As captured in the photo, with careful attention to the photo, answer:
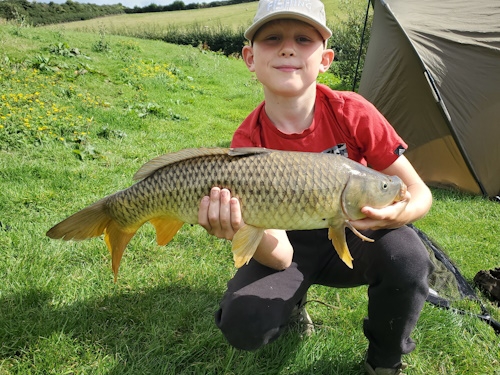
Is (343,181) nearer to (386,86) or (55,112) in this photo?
(386,86)

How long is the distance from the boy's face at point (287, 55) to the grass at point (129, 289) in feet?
3.37

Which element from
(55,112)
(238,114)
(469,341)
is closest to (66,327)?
(469,341)

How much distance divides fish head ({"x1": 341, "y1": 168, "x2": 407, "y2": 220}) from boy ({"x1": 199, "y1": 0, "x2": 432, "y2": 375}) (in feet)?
0.10

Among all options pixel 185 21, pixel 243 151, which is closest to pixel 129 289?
pixel 243 151

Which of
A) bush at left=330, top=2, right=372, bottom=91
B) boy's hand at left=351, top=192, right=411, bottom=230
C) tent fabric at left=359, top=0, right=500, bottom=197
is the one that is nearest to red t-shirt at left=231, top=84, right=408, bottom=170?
boy's hand at left=351, top=192, right=411, bottom=230

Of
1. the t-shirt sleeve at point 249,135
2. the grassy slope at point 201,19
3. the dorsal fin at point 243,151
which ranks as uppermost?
the dorsal fin at point 243,151

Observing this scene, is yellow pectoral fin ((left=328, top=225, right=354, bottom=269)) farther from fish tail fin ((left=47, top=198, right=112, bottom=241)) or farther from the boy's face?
fish tail fin ((left=47, top=198, right=112, bottom=241))

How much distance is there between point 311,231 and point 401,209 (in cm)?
39

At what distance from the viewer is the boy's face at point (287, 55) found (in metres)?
1.61

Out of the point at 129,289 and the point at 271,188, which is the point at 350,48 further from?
the point at 271,188

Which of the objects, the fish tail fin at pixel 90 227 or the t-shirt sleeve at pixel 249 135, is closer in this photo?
the fish tail fin at pixel 90 227

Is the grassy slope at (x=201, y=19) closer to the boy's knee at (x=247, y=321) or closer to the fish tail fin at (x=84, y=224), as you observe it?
the fish tail fin at (x=84, y=224)

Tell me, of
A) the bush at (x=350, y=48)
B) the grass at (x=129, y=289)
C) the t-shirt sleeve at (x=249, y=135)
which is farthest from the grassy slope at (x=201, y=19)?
the t-shirt sleeve at (x=249, y=135)

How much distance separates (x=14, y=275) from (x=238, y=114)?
16.2ft
